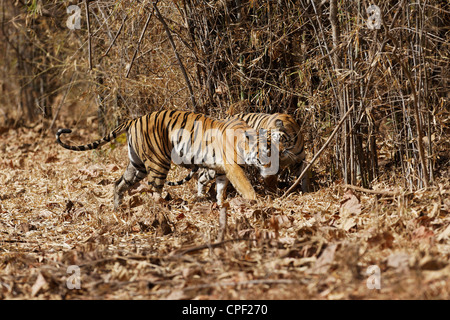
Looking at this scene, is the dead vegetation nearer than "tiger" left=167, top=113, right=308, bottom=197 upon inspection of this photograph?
Yes

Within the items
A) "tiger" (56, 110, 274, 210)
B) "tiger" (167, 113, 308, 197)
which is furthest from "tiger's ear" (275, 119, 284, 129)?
→ "tiger" (56, 110, 274, 210)

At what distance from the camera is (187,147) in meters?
5.25

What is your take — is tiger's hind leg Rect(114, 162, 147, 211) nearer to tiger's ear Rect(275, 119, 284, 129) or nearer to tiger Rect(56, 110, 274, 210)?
tiger Rect(56, 110, 274, 210)

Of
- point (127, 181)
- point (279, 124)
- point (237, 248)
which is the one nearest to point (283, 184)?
point (279, 124)

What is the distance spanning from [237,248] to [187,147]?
87.2 inches

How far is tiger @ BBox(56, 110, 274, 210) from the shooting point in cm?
504

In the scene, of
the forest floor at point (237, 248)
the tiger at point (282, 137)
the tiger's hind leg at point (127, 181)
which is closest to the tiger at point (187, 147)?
the tiger's hind leg at point (127, 181)

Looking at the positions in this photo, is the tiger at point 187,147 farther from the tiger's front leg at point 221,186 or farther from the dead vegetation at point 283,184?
the dead vegetation at point 283,184

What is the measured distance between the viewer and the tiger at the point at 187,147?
504 cm

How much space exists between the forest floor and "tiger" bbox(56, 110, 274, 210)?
0.32 meters

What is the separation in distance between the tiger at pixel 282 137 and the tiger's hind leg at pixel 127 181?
0.52 m

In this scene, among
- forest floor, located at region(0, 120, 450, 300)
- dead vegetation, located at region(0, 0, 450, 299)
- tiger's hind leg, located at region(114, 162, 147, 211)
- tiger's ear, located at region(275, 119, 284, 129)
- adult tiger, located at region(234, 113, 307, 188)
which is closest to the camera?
forest floor, located at region(0, 120, 450, 300)

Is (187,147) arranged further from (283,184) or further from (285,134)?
(283,184)

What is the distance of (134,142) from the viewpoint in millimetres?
5355
